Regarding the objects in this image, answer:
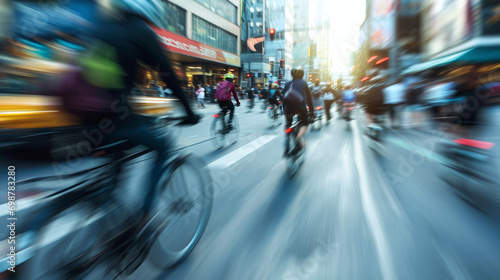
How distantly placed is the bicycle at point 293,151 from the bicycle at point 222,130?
230cm

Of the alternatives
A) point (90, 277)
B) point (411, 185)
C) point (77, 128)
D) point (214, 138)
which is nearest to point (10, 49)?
point (77, 128)

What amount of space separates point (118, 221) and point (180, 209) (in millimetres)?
592

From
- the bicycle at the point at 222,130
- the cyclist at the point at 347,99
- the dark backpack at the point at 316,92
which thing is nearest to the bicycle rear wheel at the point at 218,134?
the bicycle at the point at 222,130

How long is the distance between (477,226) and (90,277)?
11.2 feet

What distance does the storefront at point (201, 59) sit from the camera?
2448 centimetres

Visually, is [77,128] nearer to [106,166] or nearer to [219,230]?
[106,166]

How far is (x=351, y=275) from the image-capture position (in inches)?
92.0

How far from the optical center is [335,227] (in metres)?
3.16

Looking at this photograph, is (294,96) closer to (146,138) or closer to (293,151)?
(293,151)

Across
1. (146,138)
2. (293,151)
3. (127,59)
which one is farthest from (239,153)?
(127,59)

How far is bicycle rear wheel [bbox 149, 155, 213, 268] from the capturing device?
236 centimetres

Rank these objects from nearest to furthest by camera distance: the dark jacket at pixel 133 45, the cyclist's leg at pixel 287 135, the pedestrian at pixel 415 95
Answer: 1. the dark jacket at pixel 133 45
2. the cyclist's leg at pixel 287 135
3. the pedestrian at pixel 415 95

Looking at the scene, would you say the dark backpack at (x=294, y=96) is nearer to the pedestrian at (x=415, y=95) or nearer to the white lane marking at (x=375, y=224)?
the white lane marking at (x=375, y=224)

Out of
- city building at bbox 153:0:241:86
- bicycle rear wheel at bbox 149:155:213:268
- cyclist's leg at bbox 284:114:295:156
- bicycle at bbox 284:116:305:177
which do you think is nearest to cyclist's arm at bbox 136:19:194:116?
bicycle rear wheel at bbox 149:155:213:268
